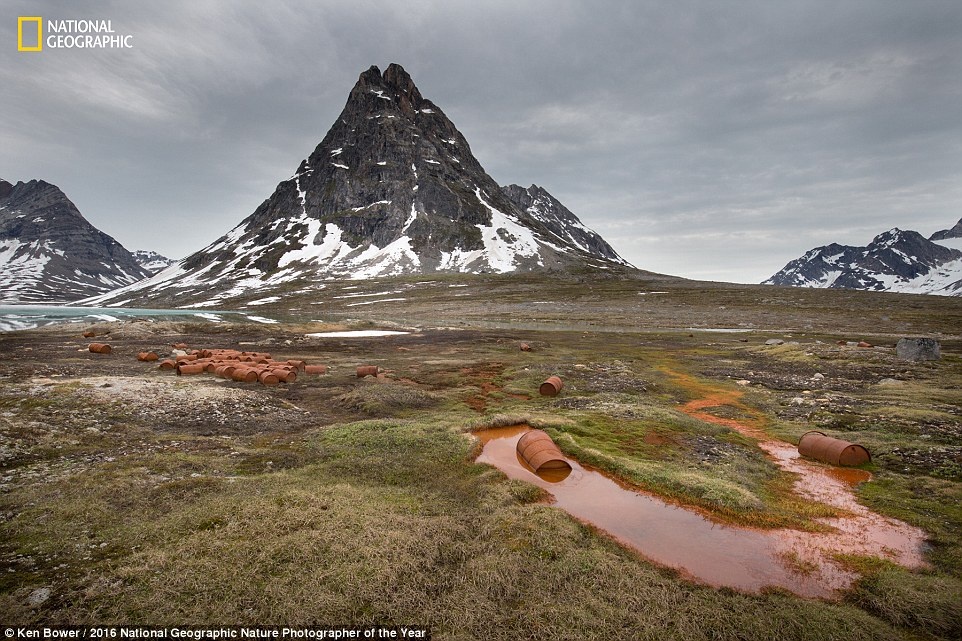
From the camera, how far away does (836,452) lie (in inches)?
529

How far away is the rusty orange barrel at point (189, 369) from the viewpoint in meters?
25.7

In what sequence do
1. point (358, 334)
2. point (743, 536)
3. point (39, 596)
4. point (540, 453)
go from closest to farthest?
1. point (39, 596)
2. point (743, 536)
3. point (540, 453)
4. point (358, 334)

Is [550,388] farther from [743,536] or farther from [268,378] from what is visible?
[268,378]

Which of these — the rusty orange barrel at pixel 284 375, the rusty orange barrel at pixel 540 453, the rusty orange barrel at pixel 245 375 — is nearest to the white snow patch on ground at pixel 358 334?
the rusty orange barrel at pixel 284 375

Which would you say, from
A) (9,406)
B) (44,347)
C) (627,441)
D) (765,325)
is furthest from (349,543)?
(765,325)

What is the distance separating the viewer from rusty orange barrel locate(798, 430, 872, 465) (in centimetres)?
1338

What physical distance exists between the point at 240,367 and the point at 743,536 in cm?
2607

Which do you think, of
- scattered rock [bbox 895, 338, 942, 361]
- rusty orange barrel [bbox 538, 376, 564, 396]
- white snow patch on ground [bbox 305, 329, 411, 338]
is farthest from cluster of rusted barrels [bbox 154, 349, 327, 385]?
scattered rock [bbox 895, 338, 942, 361]

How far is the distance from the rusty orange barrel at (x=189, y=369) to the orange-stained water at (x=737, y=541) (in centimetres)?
2432

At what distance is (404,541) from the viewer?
8.30 m

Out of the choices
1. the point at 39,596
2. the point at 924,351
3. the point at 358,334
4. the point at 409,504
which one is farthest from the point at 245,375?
the point at 924,351

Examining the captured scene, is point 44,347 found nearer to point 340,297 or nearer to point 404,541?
point 404,541

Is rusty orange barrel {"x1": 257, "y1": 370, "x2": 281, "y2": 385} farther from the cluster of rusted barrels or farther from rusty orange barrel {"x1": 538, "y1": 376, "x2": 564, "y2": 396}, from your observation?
rusty orange barrel {"x1": 538, "y1": 376, "x2": 564, "y2": 396}

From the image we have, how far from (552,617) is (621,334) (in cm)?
5665
